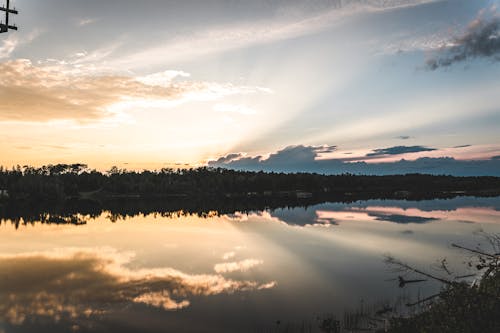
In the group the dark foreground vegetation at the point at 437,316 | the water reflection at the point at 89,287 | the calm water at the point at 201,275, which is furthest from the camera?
the water reflection at the point at 89,287

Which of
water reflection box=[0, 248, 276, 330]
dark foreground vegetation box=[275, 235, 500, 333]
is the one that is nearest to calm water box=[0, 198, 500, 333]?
water reflection box=[0, 248, 276, 330]

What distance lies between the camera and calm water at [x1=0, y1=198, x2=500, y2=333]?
65.1ft

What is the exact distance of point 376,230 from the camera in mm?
57188

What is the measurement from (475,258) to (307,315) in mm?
22557

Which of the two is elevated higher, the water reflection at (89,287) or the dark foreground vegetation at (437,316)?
the dark foreground vegetation at (437,316)

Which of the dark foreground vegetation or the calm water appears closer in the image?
the dark foreground vegetation

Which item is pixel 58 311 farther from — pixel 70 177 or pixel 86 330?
pixel 70 177

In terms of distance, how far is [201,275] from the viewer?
2953cm

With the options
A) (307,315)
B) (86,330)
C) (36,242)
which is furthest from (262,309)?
(36,242)

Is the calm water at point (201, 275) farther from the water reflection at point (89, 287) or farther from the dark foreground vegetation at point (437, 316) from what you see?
the dark foreground vegetation at point (437, 316)

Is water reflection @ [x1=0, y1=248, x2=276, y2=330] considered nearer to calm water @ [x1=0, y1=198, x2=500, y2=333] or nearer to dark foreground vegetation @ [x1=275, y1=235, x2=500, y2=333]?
calm water @ [x1=0, y1=198, x2=500, y2=333]

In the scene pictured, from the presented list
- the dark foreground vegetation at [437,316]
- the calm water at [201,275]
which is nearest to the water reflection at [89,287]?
the calm water at [201,275]

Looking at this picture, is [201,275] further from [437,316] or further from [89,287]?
[437,316]

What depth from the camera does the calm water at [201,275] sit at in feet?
65.1
